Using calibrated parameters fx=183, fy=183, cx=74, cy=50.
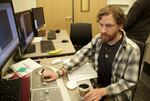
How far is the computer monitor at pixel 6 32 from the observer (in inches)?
46.6

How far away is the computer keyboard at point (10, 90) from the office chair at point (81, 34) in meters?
2.00

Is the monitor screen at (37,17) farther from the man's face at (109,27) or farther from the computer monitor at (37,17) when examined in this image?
the man's face at (109,27)

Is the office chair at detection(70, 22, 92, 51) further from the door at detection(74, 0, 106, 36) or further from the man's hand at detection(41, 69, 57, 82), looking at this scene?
the man's hand at detection(41, 69, 57, 82)

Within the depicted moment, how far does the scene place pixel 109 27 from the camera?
144cm

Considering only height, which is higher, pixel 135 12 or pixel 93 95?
pixel 135 12

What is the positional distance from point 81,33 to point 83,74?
5.89 ft

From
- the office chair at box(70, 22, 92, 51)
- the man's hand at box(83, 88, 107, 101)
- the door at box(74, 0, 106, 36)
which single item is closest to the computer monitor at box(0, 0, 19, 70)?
the man's hand at box(83, 88, 107, 101)

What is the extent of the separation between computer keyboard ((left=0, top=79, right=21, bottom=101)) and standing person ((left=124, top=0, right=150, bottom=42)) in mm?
1723

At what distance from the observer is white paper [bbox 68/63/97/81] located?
54.0 inches

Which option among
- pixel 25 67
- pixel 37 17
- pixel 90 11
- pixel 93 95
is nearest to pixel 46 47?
pixel 25 67

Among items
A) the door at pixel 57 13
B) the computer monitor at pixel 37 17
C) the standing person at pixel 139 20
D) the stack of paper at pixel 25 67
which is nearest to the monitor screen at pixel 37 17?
the computer monitor at pixel 37 17

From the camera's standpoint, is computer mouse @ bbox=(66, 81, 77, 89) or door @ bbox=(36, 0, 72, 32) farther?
door @ bbox=(36, 0, 72, 32)

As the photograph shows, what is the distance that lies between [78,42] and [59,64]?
1.57 metres

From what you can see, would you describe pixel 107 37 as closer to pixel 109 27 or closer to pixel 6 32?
pixel 109 27
